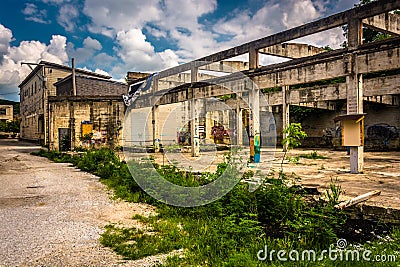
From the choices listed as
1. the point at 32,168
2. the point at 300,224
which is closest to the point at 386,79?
the point at 300,224

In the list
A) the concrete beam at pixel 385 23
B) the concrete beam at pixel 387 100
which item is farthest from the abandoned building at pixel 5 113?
the concrete beam at pixel 385 23

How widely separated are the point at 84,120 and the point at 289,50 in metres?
14.3

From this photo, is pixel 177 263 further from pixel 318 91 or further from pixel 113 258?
pixel 318 91

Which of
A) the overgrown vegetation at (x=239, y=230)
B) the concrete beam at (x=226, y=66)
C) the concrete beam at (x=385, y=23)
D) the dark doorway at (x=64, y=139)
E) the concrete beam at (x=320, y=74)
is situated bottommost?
the overgrown vegetation at (x=239, y=230)

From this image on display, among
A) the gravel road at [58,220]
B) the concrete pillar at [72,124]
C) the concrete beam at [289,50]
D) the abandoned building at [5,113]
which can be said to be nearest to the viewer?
the gravel road at [58,220]

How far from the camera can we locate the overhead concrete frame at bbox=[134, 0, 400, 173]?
912 centimetres

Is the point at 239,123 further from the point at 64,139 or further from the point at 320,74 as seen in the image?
the point at 320,74

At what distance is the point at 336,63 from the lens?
382 inches

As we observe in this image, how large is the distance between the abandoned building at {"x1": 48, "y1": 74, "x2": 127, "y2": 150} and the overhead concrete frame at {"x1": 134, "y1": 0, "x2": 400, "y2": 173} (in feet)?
22.8

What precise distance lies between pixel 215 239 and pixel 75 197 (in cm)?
506

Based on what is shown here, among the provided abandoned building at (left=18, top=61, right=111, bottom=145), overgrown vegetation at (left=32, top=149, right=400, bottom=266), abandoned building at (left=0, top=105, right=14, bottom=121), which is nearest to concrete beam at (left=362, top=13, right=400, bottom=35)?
overgrown vegetation at (left=32, top=149, right=400, bottom=266)

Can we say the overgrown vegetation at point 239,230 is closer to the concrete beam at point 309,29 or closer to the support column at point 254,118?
the support column at point 254,118

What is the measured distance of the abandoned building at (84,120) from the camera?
2175 cm

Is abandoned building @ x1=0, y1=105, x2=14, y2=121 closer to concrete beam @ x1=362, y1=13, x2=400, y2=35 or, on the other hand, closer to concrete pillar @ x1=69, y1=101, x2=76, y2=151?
concrete pillar @ x1=69, y1=101, x2=76, y2=151
